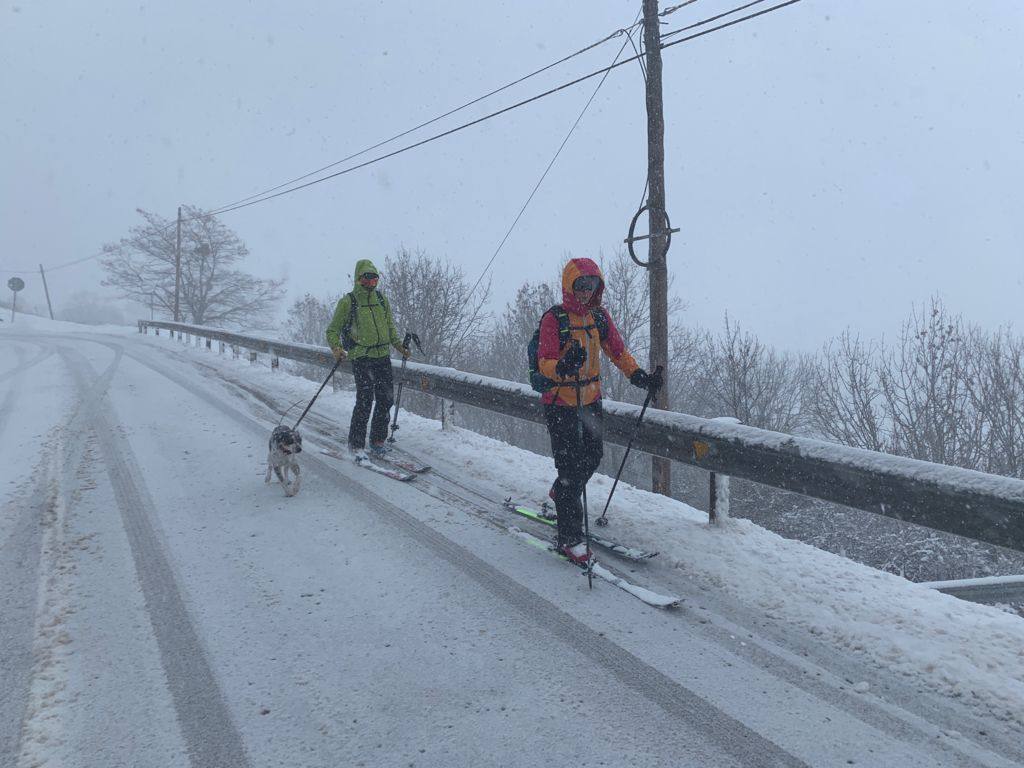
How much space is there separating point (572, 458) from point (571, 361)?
0.75m

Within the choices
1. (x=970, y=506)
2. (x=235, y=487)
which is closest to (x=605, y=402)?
(x=970, y=506)

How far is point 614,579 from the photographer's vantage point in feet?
13.4

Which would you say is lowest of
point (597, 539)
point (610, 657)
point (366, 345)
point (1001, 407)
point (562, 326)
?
point (1001, 407)

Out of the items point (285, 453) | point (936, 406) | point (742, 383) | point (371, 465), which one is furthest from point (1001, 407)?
point (285, 453)

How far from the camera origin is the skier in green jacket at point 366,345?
6953mm

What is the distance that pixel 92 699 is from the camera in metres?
2.80

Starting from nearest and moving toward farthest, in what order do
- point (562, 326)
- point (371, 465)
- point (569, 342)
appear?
point (569, 342) → point (562, 326) → point (371, 465)

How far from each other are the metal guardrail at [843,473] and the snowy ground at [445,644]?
1.75ft

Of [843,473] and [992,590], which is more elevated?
[843,473]

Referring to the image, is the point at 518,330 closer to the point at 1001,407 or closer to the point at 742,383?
the point at 742,383

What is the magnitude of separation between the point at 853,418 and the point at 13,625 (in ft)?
81.2

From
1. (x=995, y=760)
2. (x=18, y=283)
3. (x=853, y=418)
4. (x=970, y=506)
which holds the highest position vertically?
(x=18, y=283)

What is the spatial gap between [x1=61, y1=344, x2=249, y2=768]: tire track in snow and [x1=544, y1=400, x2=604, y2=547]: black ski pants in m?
2.31

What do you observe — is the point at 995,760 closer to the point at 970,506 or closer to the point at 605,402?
the point at 970,506
